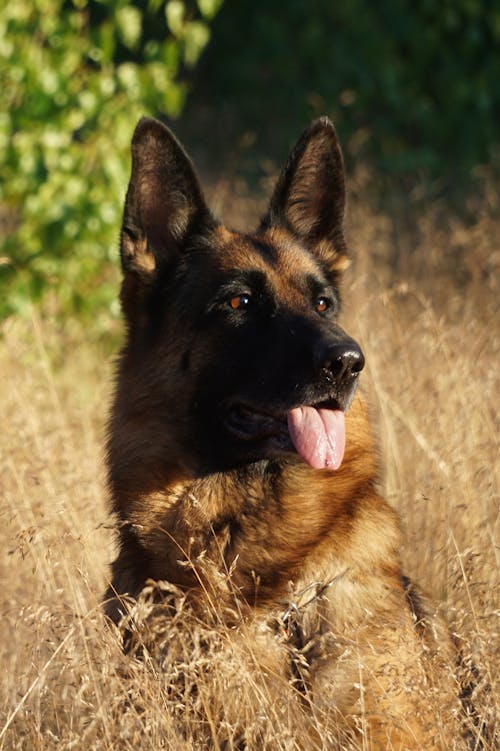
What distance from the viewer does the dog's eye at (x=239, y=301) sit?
3486 millimetres

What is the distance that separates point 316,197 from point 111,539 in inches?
70.4

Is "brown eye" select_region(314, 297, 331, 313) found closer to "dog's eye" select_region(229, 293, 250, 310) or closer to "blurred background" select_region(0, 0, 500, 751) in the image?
"dog's eye" select_region(229, 293, 250, 310)

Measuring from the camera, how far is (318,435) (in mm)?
3201

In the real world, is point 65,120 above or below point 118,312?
above

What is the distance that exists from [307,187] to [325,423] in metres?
1.00

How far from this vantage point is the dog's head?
3.21m

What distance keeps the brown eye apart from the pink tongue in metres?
0.54

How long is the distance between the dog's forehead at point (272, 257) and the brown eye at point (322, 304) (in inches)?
2.8

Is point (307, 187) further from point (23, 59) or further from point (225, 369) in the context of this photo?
point (23, 59)

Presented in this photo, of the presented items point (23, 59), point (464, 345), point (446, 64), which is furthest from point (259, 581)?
point (446, 64)

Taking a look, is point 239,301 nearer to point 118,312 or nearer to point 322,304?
point 322,304

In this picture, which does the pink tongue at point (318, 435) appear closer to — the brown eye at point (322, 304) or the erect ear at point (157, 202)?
the brown eye at point (322, 304)

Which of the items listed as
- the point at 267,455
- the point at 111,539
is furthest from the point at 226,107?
the point at 267,455

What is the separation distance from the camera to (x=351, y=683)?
9.46ft
